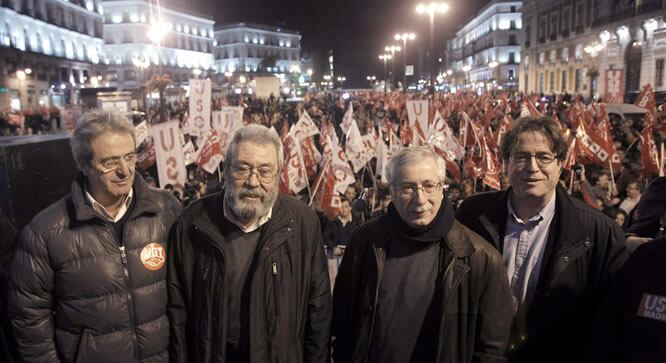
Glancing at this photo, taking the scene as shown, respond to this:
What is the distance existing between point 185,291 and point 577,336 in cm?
205

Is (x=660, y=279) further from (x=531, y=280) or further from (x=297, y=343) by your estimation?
(x=297, y=343)

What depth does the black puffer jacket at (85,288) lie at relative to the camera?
254cm

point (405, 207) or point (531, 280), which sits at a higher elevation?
point (405, 207)

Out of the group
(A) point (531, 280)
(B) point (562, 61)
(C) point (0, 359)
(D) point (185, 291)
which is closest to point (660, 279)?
(A) point (531, 280)

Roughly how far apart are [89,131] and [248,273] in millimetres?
1050

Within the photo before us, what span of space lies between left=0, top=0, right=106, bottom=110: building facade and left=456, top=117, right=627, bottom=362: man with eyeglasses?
1643 inches

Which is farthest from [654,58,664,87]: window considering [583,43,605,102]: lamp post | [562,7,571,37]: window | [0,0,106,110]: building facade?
[0,0,106,110]: building facade

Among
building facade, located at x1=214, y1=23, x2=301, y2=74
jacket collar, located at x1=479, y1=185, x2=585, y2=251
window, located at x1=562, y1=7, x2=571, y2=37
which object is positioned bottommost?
jacket collar, located at x1=479, y1=185, x2=585, y2=251

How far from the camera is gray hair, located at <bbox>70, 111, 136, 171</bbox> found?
2631mm

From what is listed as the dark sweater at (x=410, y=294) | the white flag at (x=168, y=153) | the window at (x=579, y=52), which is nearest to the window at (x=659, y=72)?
the window at (x=579, y=52)

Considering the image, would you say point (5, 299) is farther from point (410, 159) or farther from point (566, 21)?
point (566, 21)

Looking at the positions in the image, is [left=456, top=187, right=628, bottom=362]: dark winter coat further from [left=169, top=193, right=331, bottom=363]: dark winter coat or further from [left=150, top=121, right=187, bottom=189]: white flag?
[left=150, top=121, right=187, bottom=189]: white flag

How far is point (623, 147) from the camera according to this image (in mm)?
12531

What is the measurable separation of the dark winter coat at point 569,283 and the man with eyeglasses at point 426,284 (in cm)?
25
